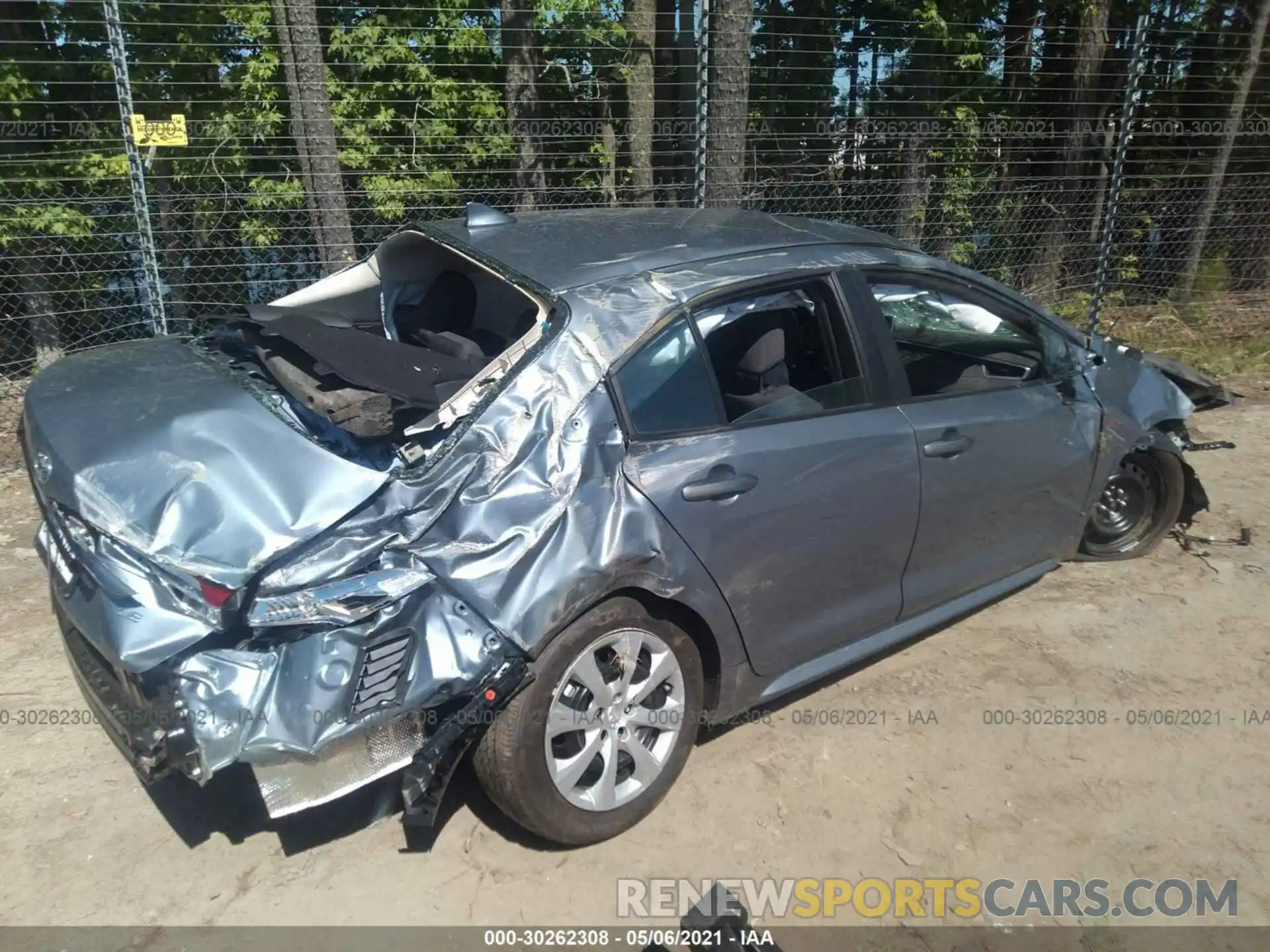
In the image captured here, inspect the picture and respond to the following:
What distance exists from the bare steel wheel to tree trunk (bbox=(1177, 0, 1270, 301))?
9.98m

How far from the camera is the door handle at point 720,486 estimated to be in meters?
3.08

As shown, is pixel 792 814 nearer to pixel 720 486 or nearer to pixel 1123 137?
pixel 720 486

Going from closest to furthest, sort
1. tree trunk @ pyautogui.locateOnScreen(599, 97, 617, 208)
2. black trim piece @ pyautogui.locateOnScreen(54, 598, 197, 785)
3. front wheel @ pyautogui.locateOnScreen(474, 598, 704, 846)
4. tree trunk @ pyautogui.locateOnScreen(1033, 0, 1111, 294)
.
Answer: black trim piece @ pyautogui.locateOnScreen(54, 598, 197, 785) < front wheel @ pyautogui.locateOnScreen(474, 598, 704, 846) < tree trunk @ pyautogui.locateOnScreen(599, 97, 617, 208) < tree trunk @ pyautogui.locateOnScreen(1033, 0, 1111, 294)

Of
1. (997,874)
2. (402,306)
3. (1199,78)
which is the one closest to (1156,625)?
(997,874)

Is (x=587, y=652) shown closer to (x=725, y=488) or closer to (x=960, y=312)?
(x=725, y=488)

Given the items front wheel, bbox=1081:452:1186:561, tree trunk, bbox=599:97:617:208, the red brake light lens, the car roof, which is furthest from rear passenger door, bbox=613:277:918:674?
tree trunk, bbox=599:97:617:208

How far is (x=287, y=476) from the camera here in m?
2.78

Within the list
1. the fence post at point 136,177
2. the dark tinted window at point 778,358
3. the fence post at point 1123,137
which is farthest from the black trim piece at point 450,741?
the fence post at point 1123,137

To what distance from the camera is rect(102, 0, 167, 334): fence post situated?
587cm

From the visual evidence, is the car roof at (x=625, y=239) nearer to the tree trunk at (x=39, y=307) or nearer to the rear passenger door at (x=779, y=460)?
the rear passenger door at (x=779, y=460)

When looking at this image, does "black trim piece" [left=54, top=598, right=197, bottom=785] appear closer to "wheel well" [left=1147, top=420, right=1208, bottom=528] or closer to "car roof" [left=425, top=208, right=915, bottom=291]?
"car roof" [left=425, top=208, right=915, bottom=291]

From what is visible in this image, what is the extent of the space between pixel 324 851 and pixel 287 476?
122 centimetres

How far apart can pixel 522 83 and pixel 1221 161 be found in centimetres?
753

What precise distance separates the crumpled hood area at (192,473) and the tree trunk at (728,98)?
4833mm
